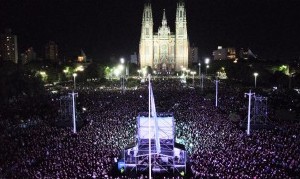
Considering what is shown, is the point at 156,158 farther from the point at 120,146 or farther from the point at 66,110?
the point at 66,110

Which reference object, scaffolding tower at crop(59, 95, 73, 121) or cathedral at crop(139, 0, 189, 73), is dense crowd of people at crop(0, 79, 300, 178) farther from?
cathedral at crop(139, 0, 189, 73)

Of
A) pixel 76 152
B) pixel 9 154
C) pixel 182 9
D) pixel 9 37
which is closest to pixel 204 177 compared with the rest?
pixel 76 152

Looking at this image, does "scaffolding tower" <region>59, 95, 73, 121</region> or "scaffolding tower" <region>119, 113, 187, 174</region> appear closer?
"scaffolding tower" <region>119, 113, 187, 174</region>

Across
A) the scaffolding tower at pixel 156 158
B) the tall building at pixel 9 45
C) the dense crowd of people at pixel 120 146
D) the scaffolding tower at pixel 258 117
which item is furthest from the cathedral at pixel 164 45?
the scaffolding tower at pixel 156 158

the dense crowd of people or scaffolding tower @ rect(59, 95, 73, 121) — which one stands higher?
scaffolding tower @ rect(59, 95, 73, 121)

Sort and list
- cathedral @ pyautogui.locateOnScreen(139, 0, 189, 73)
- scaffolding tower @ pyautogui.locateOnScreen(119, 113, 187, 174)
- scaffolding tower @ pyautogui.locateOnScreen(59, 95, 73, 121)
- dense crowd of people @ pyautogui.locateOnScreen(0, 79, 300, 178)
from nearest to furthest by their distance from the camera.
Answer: dense crowd of people @ pyautogui.locateOnScreen(0, 79, 300, 178) → scaffolding tower @ pyautogui.locateOnScreen(119, 113, 187, 174) → scaffolding tower @ pyautogui.locateOnScreen(59, 95, 73, 121) → cathedral @ pyautogui.locateOnScreen(139, 0, 189, 73)

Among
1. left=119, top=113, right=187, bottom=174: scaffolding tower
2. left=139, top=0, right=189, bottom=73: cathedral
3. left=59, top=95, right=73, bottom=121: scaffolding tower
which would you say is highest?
left=139, top=0, right=189, bottom=73: cathedral

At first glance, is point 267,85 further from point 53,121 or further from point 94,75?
point 53,121

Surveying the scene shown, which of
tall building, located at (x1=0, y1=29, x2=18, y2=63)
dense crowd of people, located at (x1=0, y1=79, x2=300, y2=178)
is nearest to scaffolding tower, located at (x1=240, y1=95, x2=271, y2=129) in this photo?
dense crowd of people, located at (x1=0, y1=79, x2=300, y2=178)
